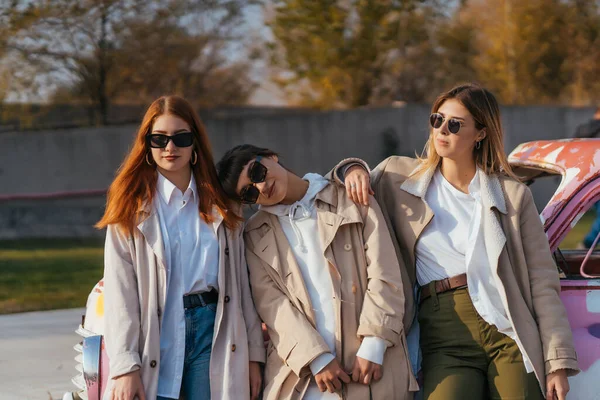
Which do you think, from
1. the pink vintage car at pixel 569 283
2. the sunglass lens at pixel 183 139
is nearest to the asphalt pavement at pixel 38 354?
the pink vintage car at pixel 569 283

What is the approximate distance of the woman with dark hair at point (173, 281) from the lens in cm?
345

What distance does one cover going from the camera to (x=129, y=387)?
3385mm

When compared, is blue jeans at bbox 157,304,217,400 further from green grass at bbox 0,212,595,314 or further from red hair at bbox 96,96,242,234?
green grass at bbox 0,212,595,314

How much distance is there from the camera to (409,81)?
22.3 meters

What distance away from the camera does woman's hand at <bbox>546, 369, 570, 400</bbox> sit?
348 centimetres

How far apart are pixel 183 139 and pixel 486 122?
48.3 inches

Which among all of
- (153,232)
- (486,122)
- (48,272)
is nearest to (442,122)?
(486,122)

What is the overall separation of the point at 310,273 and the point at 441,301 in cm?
53

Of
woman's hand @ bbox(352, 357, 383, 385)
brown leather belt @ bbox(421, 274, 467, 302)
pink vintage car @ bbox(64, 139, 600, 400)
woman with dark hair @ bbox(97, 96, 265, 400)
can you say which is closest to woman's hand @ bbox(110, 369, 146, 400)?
woman with dark hair @ bbox(97, 96, 265, 400)

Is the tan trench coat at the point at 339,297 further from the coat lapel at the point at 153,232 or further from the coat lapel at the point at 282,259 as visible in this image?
the coat lapel at the point at 153,232

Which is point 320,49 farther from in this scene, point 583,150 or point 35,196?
point 583,150

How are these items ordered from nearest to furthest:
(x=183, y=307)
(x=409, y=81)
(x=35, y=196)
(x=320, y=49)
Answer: (x=183, y=307) < (x=35, y=196) < (x=320, y=49) < (x=409, y=81)

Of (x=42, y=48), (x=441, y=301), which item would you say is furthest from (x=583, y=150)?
(x=42, y=48)

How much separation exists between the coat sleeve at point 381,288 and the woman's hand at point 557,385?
0.60 m
